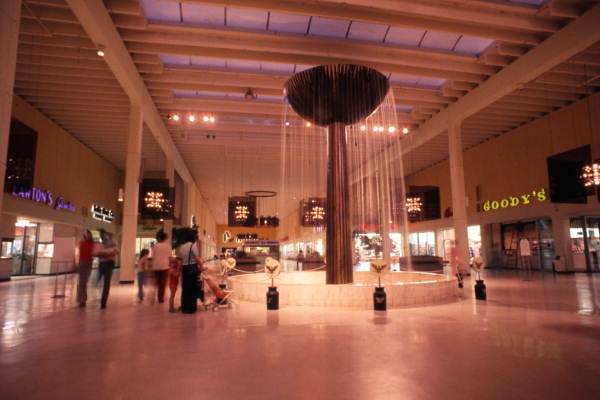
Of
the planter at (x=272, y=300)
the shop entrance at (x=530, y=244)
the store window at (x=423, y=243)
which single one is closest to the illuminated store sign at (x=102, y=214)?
the planter at (x=272, y=300)

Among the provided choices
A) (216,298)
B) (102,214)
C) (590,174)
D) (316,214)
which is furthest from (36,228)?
(590,174)

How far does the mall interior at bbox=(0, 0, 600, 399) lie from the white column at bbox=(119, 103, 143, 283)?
72mm

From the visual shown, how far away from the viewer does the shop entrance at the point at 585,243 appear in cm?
1506

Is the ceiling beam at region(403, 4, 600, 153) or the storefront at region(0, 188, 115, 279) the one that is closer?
the ceiling beam at region(403, 4, 600, 153)

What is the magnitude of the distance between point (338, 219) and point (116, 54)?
6.97 metres

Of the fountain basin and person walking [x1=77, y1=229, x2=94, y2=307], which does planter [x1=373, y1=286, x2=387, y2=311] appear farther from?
person walking [x1=77, y1=229, x2=94, y2=307]

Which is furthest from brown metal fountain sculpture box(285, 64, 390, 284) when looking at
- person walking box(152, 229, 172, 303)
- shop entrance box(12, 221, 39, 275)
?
shop entrance box(12, 221, 39, 275)

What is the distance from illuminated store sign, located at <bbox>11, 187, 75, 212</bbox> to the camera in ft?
45.4

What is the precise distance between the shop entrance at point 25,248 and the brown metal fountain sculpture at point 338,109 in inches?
573

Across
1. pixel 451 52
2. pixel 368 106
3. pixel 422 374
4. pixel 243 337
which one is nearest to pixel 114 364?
pixel 243 337

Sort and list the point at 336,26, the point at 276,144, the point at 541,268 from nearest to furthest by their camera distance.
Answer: the point at 336,26 → the point at 541,268 → the point at 276,144

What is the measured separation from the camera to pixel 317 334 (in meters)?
4.75

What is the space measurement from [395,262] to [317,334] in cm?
1841

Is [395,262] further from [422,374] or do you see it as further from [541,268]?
[422,374]
